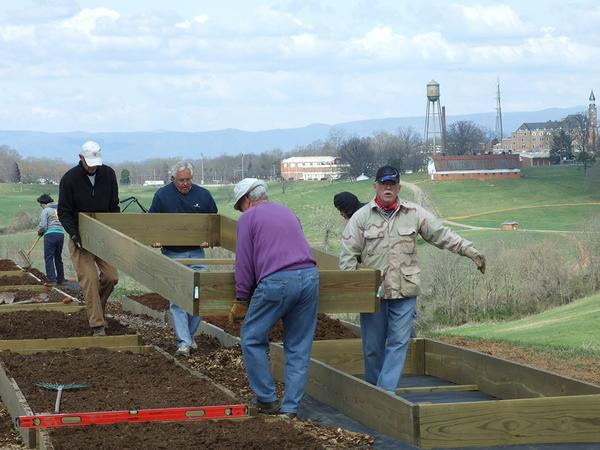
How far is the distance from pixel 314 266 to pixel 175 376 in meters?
1.94

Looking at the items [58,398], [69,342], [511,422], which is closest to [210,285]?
[58,398]

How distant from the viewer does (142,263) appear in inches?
347

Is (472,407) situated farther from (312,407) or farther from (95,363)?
(95,363)

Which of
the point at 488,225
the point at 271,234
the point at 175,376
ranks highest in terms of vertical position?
the point at 271,234

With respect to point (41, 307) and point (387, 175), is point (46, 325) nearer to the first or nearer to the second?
point (41, 307)

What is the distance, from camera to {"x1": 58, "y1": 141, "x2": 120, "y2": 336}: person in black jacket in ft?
35.7

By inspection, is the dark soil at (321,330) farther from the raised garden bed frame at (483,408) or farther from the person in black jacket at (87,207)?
the raised garden bed frame at (483,408)

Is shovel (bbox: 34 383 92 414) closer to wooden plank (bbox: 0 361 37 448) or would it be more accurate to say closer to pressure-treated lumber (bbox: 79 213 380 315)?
wooden plank (bbox: 0 361 37 448)

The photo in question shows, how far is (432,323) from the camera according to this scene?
31.5m

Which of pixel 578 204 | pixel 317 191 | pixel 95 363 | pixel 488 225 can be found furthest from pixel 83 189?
pixel 317 191

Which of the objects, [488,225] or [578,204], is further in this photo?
[578,204]

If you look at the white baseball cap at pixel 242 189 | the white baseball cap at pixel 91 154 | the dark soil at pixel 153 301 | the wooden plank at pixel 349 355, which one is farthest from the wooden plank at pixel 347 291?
the dark soil at pixel 153 301

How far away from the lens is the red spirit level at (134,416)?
6750mm

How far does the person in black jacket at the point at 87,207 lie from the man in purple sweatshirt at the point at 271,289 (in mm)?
3625
